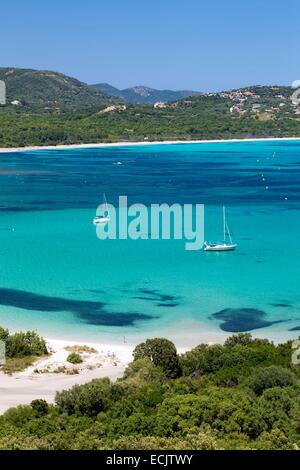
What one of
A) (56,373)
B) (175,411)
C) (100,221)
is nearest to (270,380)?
(175,411)

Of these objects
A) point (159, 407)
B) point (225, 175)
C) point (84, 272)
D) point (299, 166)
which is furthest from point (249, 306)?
point (299, 166)

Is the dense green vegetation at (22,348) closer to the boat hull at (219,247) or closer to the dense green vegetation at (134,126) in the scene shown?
the boat hull at (219,247)

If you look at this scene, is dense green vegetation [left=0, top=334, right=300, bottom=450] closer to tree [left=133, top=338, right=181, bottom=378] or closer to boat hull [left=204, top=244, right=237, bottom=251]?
tree [left=133, top=338, right=181, bottom=378]

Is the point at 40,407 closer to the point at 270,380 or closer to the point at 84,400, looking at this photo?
the point at 84,400

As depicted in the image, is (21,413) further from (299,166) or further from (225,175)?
(299,166)

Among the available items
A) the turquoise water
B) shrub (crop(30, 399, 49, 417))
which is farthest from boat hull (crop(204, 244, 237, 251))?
shrub (crop(30, 399, 49, 417))

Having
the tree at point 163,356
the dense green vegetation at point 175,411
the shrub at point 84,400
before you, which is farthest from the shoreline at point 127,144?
the shrub at point 84,400
